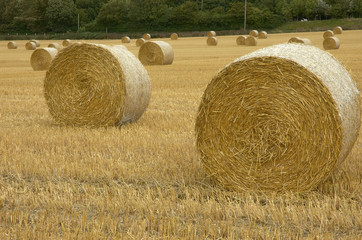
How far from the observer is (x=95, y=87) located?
9234 mm

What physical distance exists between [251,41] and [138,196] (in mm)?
34212

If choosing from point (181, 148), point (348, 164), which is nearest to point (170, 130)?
point (181, 148)

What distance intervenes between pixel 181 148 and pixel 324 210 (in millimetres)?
2951

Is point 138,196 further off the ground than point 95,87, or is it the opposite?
point 95,87

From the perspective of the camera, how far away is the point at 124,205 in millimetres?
5039

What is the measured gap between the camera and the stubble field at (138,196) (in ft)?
14.6

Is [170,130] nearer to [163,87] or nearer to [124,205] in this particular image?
[124,205]

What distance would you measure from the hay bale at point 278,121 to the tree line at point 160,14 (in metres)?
64.1

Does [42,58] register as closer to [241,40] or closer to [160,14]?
[241,40]

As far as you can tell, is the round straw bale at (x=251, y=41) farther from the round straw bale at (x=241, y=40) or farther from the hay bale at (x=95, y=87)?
the hay bale at (x=95, y=87)

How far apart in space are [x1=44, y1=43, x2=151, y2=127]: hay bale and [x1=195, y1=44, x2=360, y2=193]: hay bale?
11.6ft

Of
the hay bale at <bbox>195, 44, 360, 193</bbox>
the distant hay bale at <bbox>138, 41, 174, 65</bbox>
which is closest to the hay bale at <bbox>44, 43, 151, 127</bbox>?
the hay bale at <bbox>195, 44, 360, 193</bbox>

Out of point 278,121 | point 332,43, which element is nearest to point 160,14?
point 332,43

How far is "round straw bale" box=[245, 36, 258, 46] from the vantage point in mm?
38031
